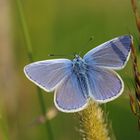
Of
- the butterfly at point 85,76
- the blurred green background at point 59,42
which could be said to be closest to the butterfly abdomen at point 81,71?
the butterfly at point 85,76

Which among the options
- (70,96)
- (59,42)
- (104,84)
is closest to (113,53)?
(104,84)

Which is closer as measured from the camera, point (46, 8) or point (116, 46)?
point (116, 46)

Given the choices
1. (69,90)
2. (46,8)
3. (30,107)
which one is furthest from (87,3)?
(69,90)

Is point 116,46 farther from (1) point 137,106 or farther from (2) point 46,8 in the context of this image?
(2) point 46,8

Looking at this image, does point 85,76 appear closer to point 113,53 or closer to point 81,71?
point 81,71

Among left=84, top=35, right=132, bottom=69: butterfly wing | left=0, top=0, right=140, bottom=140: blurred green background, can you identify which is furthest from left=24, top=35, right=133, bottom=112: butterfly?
left=0, top=0, right=140, bottom=140: blurred green background

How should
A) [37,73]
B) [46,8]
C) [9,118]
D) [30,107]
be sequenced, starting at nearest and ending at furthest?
[37,73], [9,118], [30,107], [46,8]

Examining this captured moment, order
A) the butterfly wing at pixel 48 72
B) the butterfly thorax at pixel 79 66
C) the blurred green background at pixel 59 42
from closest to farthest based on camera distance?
the butterfly wing at pixel 48 72, the butterfly thorax at pixel 79 66, the blurred green background at pixel 59 42

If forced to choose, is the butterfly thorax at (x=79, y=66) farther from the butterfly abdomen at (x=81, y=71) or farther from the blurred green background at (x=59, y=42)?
the blurred green background at (x=59, y=42)
